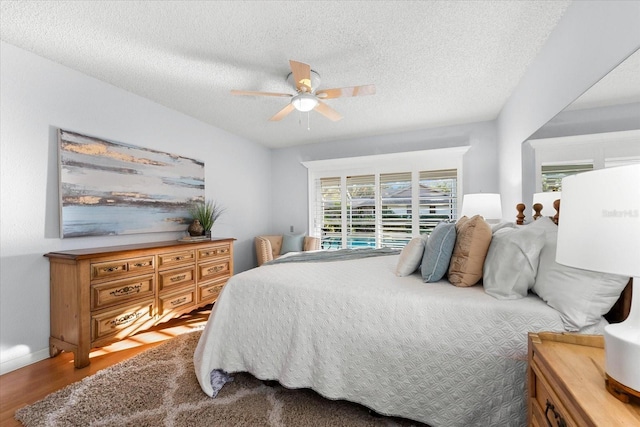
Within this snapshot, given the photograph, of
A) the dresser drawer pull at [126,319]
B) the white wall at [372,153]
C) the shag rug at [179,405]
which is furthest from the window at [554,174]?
the dresser drawer pull at [126,319]

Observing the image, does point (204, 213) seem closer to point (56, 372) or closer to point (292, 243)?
point (292, 243)

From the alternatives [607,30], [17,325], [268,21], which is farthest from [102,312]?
[607,30]

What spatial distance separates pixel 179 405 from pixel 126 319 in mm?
1199

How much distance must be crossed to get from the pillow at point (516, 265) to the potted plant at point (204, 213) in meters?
3.11

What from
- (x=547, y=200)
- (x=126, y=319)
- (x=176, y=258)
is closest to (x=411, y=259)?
(x=547, y=200)

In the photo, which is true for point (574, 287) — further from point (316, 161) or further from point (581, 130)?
point (316, 161)

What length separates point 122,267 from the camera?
2438 mm

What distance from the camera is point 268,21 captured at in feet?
6.21

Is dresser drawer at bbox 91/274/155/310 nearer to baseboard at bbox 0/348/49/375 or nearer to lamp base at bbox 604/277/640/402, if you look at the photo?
baseboard at bbox 0/348/49/375

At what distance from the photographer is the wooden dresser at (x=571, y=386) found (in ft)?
2.16

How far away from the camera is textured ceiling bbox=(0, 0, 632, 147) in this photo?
5.90ft

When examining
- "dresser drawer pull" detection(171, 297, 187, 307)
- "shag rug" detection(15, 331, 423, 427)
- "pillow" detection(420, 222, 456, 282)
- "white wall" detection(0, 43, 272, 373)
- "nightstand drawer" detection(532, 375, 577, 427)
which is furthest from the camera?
"dresser drawer pull" detection(171, 297, 187, 307)

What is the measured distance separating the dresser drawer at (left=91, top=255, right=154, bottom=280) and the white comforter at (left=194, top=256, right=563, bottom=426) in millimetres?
1153

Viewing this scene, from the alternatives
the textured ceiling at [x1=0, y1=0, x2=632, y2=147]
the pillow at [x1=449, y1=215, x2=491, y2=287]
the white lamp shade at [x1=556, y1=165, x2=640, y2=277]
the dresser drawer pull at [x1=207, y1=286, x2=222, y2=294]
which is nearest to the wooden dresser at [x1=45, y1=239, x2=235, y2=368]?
the dresser drawer pull at [x1=207, y1=286, x2=222, y2=294]
